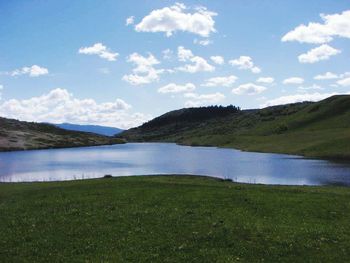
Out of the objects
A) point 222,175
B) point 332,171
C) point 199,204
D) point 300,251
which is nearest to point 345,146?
point 332,171

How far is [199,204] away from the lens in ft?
108

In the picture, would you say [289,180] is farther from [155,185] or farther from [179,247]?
[179,247]

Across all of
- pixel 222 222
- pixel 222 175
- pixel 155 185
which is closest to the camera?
pixel 222 222

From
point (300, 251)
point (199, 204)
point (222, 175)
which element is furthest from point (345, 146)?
point (300, 251)

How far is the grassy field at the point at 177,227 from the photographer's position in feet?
69.9

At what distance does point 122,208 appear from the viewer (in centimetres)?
3191

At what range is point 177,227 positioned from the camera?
26.1 m

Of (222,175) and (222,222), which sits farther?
(222,175)

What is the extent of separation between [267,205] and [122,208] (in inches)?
427

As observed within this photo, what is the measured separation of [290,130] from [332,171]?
385 ft

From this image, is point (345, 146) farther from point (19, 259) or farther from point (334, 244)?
point (19, 259)

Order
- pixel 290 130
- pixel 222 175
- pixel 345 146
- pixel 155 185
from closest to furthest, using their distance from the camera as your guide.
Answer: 1. pixel 155 185
2. pixel 222 175
3. pixel 345 146
4. pixel 290 130

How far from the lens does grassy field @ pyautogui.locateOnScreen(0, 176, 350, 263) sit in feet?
69.9

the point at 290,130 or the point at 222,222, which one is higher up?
the point at 290,130
